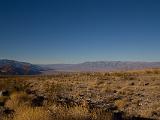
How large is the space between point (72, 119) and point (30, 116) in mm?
1212

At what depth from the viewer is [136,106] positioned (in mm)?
17922

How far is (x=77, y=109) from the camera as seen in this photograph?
10.5m

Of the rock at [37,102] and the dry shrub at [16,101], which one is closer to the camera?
the rock at [37,102]

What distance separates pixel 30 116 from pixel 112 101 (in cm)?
1190

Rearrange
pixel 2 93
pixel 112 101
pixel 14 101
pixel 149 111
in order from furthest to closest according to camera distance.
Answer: pixel 2 93, pixel 112 101, pixel 14 101, pixel 149 111

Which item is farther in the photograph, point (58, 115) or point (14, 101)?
point (14, 101)

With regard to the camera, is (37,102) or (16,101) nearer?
(37,102)

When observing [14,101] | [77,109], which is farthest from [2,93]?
[77,109]

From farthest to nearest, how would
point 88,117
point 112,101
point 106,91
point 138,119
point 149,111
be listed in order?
1. point 106,91
2. point 112,101
3. point 149,111
4. point 138,119
5. point 88,117

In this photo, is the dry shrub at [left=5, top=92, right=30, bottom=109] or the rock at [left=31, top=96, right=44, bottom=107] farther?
the dry shrub at [left=5, top=92, right=30, bottom=109]

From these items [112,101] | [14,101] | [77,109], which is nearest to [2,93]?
[14,101]

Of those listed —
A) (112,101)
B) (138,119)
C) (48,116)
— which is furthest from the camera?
(112,101)

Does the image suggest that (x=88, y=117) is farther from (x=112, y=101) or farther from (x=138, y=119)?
(x=112, y=101)

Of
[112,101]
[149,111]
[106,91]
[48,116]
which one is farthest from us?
[106,91]
